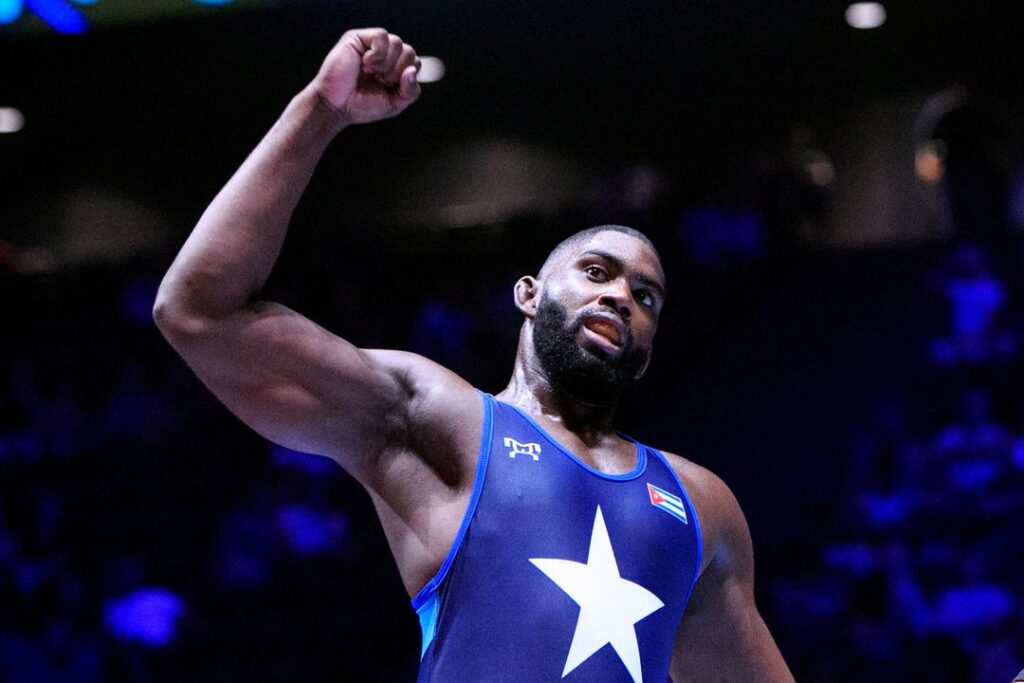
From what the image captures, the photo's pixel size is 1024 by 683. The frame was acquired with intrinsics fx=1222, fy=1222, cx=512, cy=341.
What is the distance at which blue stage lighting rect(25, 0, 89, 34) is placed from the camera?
370 inches

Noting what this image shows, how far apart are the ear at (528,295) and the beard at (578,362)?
127 millimetres

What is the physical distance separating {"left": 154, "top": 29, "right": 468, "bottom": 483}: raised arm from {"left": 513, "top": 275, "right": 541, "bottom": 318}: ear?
0.51m

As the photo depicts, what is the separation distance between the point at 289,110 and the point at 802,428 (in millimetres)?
6112

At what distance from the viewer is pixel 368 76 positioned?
98.5 inches

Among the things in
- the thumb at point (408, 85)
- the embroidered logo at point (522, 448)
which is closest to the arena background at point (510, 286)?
the embroidered logo at point (522, 448)

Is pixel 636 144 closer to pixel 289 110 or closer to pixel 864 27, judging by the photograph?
pixel 864 27

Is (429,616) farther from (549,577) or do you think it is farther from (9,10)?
(9,10)

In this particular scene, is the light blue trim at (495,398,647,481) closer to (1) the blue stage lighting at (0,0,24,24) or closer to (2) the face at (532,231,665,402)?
(2) the face at (532,231,665,402)

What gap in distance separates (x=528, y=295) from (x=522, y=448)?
23.3 inches

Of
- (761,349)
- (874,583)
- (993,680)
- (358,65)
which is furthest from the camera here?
(761,349)

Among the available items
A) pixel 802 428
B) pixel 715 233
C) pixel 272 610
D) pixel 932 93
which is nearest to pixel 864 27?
pixel 932 93

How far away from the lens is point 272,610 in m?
7.52

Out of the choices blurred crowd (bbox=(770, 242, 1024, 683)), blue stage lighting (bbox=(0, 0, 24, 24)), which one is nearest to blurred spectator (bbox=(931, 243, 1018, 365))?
blurred crowd (bbox=(770, 242, 1024, 683))

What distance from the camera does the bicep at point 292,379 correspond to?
2324 mm
